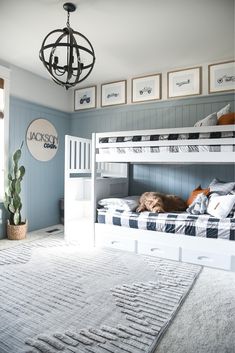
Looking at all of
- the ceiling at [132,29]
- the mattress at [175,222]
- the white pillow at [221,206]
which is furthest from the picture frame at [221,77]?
the mattress at [175,222]

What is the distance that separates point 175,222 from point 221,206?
20.3 inches

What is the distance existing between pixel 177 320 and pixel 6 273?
1646 mm

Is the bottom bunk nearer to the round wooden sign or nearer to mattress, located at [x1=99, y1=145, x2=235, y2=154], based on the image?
mattress, located at [x1=99, y1=145, x2=235, y2=154]

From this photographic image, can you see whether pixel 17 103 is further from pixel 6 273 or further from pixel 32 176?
pixel 6 273

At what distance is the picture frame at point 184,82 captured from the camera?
3648 millimetres

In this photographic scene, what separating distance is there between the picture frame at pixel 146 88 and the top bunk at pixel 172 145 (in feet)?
4.20

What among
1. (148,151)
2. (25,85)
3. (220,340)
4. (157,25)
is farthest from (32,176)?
(220,340)

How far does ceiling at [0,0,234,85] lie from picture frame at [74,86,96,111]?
855mm

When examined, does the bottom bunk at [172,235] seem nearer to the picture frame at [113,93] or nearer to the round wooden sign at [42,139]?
the round wooden sign at [42,139]

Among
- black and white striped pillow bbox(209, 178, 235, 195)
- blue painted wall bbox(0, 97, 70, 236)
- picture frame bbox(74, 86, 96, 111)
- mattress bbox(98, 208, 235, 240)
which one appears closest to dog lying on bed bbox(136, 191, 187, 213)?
mattress bbox(98, 208, 235, 240)

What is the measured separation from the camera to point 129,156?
10.0 feet

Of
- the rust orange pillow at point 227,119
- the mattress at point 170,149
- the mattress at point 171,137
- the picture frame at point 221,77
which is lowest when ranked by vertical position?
the mattress at point 170,149

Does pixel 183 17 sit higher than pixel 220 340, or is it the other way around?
pixel 183 17

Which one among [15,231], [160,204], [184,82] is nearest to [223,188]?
[160,204]
